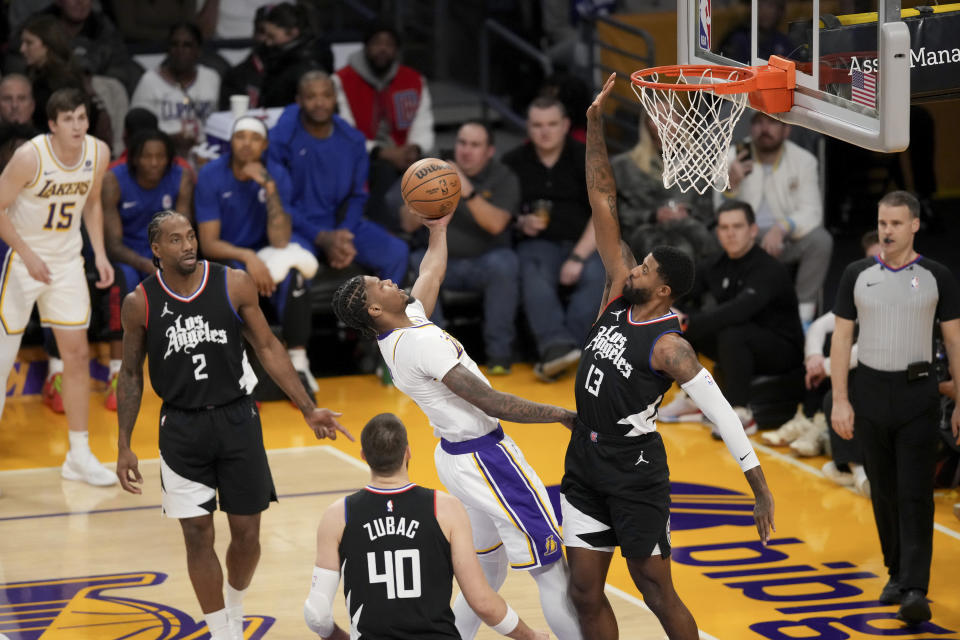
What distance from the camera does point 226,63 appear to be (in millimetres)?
11250

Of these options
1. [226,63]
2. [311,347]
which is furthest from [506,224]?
[226,63]

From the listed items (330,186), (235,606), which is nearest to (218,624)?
(235,606)

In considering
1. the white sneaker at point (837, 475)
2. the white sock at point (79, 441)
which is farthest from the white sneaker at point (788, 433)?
the white sock at point (79, 441)

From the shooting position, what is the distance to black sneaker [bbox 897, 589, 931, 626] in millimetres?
5977

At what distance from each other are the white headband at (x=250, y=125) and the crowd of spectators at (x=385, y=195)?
0.04 feet

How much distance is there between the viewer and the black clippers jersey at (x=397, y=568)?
167 inches

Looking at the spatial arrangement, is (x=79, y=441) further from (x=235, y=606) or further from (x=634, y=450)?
(x=634, y=450)

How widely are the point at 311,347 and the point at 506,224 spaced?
6.56 ft

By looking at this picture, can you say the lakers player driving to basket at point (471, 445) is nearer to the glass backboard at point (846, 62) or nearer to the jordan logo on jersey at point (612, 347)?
the jordan logo on jersey at point (612, 347)

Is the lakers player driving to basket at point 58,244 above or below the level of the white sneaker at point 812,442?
above

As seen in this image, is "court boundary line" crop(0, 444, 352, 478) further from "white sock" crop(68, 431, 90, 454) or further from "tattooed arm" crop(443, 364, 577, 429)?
"tattooed arm" crop(443, 364, 577, 429)

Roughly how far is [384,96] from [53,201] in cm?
385

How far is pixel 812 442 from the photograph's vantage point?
334 inches

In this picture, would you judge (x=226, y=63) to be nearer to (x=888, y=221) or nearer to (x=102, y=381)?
(x=102, y=381)
